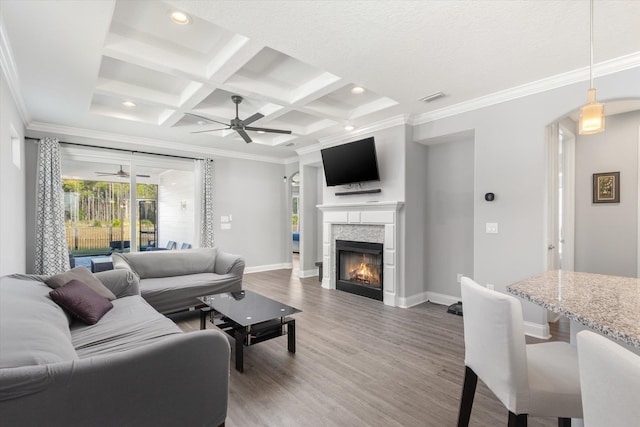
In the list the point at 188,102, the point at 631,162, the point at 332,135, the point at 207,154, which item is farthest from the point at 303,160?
the point at 631,162

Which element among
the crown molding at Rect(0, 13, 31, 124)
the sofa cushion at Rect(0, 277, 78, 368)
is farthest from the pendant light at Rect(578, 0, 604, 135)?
the crown molding at Rect(0, 13, 31, 124)

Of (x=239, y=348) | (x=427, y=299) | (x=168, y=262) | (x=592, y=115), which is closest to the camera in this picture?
(x=592, y=115)

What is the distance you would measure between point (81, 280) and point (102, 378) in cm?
201

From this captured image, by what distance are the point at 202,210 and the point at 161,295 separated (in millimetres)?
2719

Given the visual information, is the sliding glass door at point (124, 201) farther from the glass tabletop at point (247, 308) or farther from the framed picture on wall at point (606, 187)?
the framed picture on wall at point (606, 187)

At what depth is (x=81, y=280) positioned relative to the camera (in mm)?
2816

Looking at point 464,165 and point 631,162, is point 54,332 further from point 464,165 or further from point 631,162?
point 631,162

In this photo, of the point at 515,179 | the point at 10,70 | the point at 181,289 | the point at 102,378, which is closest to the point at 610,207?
the point at 515,179

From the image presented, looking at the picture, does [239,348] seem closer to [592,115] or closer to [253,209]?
[592,115]

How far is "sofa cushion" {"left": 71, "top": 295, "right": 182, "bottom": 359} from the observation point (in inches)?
79.8

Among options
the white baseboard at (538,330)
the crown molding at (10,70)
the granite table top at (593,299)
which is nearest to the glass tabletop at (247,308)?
the granite table top at (593,299)

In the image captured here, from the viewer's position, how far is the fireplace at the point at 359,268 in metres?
4.74

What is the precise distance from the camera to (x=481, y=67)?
2.95m

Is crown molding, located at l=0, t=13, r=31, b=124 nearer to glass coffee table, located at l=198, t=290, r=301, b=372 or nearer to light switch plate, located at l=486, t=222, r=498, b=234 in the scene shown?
glass coffee table, located at l=198, t=290, r=301, b=372
